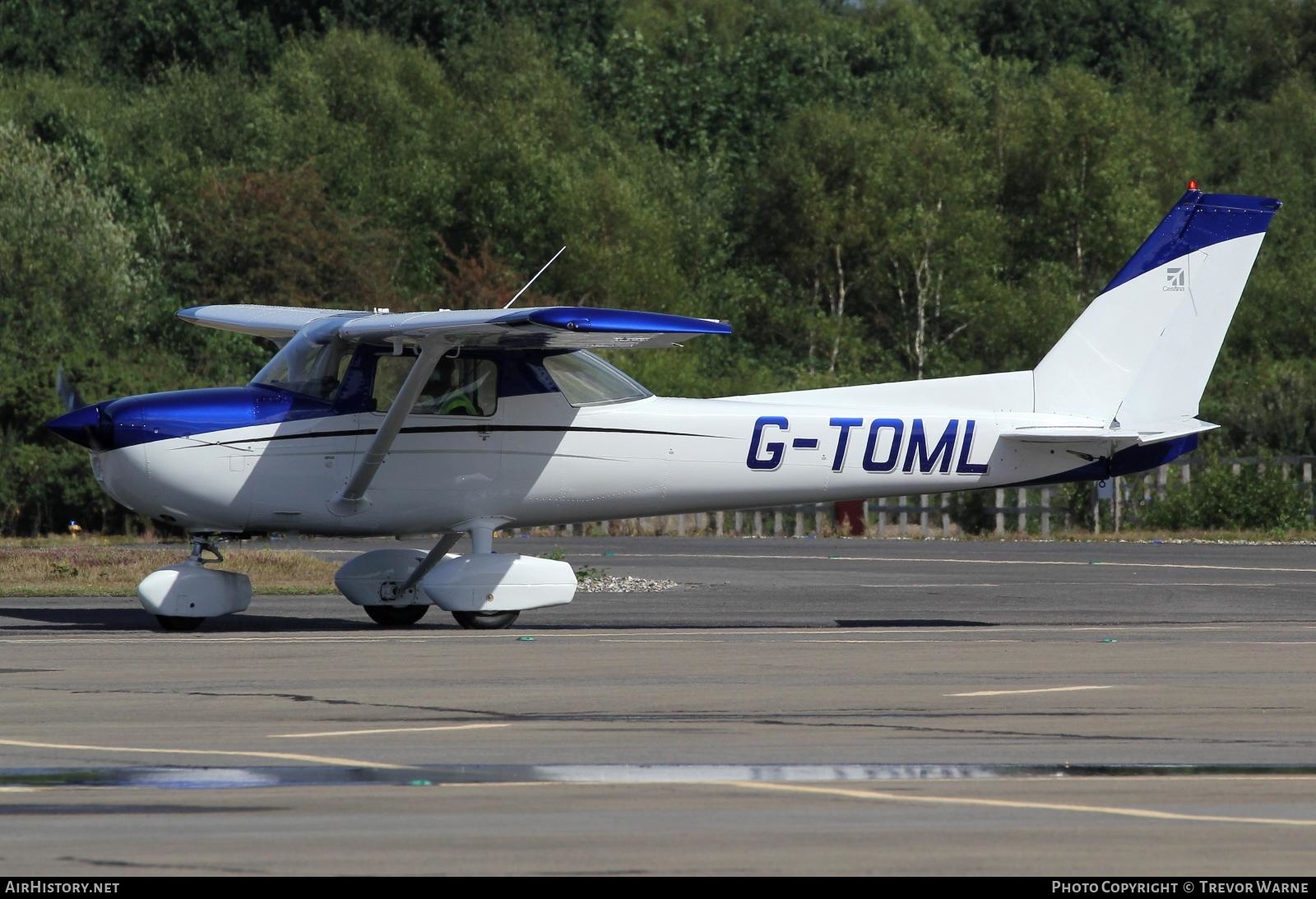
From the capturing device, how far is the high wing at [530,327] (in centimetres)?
1313

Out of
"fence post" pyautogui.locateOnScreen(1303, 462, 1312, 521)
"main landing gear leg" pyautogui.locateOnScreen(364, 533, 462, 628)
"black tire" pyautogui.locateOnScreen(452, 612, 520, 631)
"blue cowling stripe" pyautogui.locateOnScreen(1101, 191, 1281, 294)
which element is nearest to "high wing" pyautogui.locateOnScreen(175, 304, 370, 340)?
"main landing gear leg" pyautogui.locateOnScreen(364, 533, 462, 628)

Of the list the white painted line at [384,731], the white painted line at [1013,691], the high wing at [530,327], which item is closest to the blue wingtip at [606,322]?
the high wing at [530,327]

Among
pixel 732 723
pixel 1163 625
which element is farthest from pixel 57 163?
pixel 732 723

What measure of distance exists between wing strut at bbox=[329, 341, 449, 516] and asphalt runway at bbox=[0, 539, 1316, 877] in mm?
1031

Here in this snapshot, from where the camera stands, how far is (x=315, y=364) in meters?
15.0

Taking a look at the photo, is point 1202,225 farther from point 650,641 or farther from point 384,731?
point 384,731

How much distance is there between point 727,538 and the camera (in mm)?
29719

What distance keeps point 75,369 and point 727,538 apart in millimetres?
11400

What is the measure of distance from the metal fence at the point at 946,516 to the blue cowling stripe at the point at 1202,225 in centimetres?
1514

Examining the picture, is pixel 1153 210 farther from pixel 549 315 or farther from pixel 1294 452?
pixel 549 315

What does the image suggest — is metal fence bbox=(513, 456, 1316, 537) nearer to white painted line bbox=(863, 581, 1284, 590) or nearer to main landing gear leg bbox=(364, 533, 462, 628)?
white painted line bbox=(863, 581, 1284, 590)

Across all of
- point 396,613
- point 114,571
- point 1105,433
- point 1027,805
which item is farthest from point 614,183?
point 1027,805

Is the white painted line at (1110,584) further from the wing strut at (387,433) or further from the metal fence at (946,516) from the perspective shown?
the metal fence at (946,516)

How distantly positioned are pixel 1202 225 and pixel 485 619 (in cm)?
686
